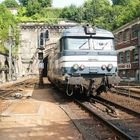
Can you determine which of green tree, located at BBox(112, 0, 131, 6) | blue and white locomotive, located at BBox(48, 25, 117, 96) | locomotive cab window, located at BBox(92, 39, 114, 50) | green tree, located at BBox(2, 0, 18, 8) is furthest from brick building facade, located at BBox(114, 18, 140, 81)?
green tree, located at BBox(2, 0, 18, 8)

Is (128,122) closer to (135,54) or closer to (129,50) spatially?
(135,54)

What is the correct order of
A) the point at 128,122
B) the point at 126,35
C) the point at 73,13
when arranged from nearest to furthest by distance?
the point at 128,122
the point at 126,35
the point at 73,13

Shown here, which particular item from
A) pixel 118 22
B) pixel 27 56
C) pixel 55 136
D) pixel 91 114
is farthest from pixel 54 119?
pixel 27 56

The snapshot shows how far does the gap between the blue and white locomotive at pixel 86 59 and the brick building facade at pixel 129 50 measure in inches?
976

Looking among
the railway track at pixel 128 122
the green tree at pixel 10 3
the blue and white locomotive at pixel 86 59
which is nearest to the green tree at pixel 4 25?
the blue and white locomotive at pixel 86 59

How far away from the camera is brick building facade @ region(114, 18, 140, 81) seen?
143 feet

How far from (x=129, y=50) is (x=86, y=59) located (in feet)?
95.7

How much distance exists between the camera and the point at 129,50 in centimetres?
4625

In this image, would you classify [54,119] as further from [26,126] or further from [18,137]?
[18,137]

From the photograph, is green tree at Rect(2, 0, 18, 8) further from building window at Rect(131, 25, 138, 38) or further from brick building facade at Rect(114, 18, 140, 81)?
building window at Rect(131, 25, 138, 38)

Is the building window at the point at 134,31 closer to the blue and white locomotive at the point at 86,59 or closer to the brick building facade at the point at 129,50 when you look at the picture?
the brick building facade at the point at 129,50

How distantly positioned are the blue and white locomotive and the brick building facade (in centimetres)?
2480

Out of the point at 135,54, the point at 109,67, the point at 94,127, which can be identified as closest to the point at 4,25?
the point at 135,54

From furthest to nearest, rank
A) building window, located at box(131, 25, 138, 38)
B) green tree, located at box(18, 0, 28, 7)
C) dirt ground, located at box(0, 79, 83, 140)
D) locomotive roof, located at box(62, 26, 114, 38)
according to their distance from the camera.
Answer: green tree, located at box(18, 0, 28, 7) → building window, located at box(131, 25, 138, 38) → locomotive roof, located at box(62, 26, 114, 38) → dirt ground, located at box(0, 79, 83, 140)
